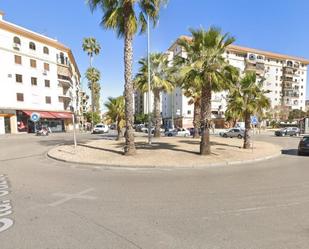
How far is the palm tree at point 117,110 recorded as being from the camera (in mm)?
23062

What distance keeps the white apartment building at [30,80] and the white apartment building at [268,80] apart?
33397 millimetres

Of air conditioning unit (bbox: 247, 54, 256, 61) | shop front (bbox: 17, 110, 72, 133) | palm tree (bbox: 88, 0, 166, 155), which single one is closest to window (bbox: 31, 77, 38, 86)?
shop front (bbox: 17, 110, 72, 133)

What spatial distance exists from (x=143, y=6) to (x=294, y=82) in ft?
292

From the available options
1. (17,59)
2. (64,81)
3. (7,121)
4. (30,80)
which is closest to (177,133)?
(64,81)

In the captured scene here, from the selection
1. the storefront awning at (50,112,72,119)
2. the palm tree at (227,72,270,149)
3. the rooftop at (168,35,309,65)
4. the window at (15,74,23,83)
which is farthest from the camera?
the rooftop at (168,35,309,65)

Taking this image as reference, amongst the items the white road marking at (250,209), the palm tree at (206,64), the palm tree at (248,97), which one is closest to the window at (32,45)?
the palm tree at (206,64)

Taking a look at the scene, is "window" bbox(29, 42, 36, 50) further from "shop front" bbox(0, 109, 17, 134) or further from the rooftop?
the rooftop

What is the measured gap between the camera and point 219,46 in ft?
43.7

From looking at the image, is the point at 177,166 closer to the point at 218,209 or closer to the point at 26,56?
the point at 218,209

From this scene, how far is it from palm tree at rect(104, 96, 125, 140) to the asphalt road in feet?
46.3

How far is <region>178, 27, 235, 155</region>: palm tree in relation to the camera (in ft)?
42.3

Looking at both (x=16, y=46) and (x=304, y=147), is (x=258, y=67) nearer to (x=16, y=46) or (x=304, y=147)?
(x=304, y=147)

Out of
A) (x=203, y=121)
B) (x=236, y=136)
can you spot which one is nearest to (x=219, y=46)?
(x=203, y=121)

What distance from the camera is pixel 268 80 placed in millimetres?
79812
